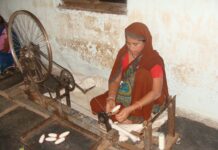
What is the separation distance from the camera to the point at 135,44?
10.4 ft

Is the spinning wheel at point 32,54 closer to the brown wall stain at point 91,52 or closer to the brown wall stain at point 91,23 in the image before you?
the brown wall stain at point 91,52

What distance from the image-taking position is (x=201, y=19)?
3262mm

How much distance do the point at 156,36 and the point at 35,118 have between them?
6.56 ft

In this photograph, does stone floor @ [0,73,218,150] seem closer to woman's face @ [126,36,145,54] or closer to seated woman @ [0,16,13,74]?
woman's face @ [126,36,145,54]

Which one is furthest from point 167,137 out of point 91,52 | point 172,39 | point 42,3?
point 42,3

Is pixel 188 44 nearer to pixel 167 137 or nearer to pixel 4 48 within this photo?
pixel 167 137

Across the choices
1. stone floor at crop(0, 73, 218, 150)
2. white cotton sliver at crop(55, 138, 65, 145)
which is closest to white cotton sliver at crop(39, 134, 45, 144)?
stone floor at crop(0, 73, 218, 150)

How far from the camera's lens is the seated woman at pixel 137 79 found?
3.17 metres

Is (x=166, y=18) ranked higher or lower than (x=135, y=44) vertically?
higher

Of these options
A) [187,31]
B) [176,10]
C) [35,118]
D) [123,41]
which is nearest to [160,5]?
[176,10]

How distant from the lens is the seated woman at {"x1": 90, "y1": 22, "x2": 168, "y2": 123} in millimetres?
3166

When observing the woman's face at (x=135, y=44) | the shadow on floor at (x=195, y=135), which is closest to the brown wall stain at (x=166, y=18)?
the woman's face at (x=135, y=44)

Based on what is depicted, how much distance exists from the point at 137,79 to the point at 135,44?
0.43 metres

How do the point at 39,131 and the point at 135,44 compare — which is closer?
the point at 135,44
